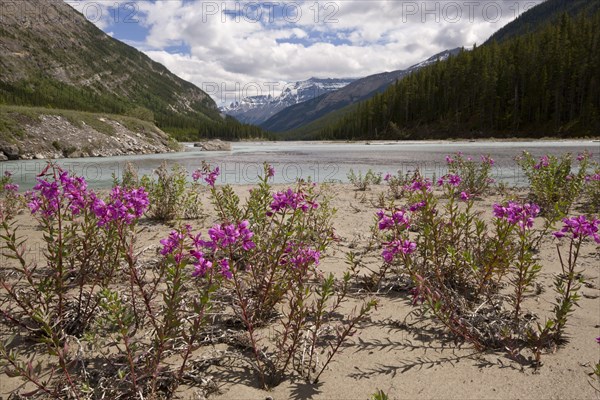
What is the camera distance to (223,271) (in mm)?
2283

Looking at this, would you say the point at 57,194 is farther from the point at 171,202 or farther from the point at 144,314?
the point at 171,202

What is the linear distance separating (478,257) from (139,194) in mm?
3762

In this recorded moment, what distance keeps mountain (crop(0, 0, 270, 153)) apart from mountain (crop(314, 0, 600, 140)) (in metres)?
67.4

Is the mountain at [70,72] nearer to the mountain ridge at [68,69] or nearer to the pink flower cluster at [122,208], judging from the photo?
the mountain ridge at [68,69]

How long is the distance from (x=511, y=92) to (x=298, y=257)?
250 feet

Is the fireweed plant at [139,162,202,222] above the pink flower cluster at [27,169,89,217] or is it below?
below

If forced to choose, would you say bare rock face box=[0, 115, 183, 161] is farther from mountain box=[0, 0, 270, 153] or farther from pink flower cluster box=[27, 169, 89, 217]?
mountain box=[0, 0, 270, 153]

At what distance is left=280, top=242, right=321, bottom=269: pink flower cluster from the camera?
3.16 m

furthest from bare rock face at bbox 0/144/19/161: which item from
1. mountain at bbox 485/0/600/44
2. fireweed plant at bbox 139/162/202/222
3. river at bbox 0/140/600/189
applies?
mountain at bbox 485/0/600/44

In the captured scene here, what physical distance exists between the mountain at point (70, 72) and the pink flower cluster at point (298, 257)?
8989cm

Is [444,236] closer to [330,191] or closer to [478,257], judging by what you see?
[478,257]

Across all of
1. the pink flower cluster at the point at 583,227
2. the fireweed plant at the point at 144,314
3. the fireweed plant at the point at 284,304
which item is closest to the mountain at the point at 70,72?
the fireweed plant at the point at 144,314

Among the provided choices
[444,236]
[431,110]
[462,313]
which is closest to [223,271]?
[462,313]

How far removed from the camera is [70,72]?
469 feet
